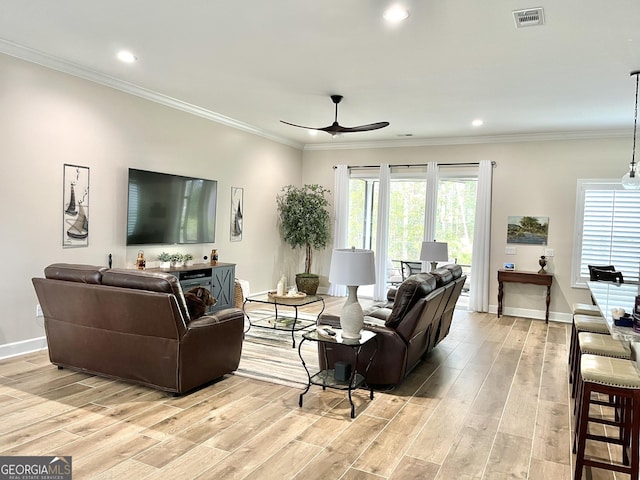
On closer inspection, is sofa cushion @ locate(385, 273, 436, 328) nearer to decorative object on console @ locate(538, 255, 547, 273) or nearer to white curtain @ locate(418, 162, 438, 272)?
decorative object on console @ locate(538, 255, 547, 273)

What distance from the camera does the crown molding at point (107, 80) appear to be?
4.34 meters

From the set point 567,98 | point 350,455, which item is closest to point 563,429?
point 350,455

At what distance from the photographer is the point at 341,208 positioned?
8.97 m

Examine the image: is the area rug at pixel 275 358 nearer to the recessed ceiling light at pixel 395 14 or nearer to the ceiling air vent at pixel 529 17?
the recessed ceiling light at pixel 395 14

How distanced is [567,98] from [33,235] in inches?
238

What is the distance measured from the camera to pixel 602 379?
8.36 feet

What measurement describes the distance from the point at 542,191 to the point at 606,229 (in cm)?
108

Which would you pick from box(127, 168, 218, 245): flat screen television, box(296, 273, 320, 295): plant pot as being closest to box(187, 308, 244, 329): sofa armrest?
box(127, 168, 218, 245): flat screen television

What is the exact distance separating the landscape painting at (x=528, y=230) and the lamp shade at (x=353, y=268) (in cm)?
493

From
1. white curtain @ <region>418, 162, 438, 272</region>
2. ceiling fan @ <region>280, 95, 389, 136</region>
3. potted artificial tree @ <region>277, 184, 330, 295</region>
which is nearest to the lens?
ceiling fan @ <region>280, 95, 389, 136</region>

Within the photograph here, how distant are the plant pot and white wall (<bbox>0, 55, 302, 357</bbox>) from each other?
1.70 meters

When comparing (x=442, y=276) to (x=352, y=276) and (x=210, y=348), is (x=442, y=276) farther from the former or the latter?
(x=210, y=348)

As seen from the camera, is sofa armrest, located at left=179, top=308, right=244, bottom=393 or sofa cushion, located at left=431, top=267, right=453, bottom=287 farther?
sofa cushion, located at left=431, top=267, right=453, bottom=287

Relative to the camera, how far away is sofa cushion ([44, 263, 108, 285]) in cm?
368
